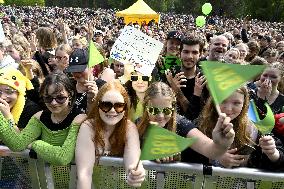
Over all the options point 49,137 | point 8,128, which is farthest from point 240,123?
point 8,128

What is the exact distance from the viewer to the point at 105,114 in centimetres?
315

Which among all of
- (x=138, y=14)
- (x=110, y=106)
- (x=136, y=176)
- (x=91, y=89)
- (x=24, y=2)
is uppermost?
(x=110, y=106)

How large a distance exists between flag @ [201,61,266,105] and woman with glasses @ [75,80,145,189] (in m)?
0.80

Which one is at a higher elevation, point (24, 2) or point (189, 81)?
point (189, 81)

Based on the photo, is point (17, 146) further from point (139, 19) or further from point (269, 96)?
point (139, 19)

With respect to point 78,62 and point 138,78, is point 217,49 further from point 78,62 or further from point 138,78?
point 78,62

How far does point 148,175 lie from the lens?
10.2 ft

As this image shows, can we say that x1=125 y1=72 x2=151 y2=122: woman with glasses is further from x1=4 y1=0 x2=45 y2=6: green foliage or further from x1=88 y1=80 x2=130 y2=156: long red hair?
x1=4 y1=0 x2=45 y2=6: green foliage

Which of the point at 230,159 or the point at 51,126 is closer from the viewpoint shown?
the point at 230,159

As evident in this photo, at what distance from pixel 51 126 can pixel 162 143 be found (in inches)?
46.1

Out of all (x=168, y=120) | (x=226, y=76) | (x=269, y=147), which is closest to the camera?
(x=226, y=76)

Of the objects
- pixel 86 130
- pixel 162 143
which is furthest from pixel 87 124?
pixel 162 143

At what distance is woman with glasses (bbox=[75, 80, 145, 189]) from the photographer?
3031 mm

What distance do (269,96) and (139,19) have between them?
21707 millimetres
